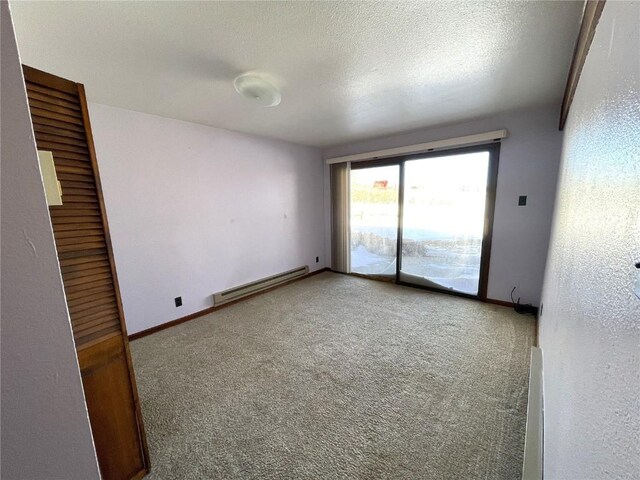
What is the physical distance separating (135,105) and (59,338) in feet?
8.38

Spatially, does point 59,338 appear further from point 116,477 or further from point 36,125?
point 116,477

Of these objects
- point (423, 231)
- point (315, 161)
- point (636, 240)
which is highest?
point (315, 161)

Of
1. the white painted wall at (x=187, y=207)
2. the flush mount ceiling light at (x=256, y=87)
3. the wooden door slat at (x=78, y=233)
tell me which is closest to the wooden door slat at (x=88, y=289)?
the wooden door slat at (x=78, y=233)

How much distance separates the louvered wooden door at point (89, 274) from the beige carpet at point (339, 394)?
0.33m

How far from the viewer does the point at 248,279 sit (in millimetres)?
3539

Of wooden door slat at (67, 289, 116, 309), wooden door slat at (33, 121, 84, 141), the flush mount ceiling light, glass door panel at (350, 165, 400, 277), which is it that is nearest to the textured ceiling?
the flush mount ceiling light

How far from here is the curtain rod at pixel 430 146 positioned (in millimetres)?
2794

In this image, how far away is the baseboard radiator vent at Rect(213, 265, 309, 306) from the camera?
319 cm

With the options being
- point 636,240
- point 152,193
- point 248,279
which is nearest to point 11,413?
point 636,240

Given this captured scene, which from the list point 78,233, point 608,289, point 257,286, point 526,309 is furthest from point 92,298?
point 526,309

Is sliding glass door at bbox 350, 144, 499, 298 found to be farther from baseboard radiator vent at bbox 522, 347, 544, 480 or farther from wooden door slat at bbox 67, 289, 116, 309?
wooden door slat at bbox 67, 289, 116, 309

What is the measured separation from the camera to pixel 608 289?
21.9 inches

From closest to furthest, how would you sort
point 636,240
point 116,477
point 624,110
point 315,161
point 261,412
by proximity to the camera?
point 636,240 < point 624,110 < point 116,477 < point 261,412 < point 315,161

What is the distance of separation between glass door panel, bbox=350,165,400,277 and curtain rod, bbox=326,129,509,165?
24 centimetres
